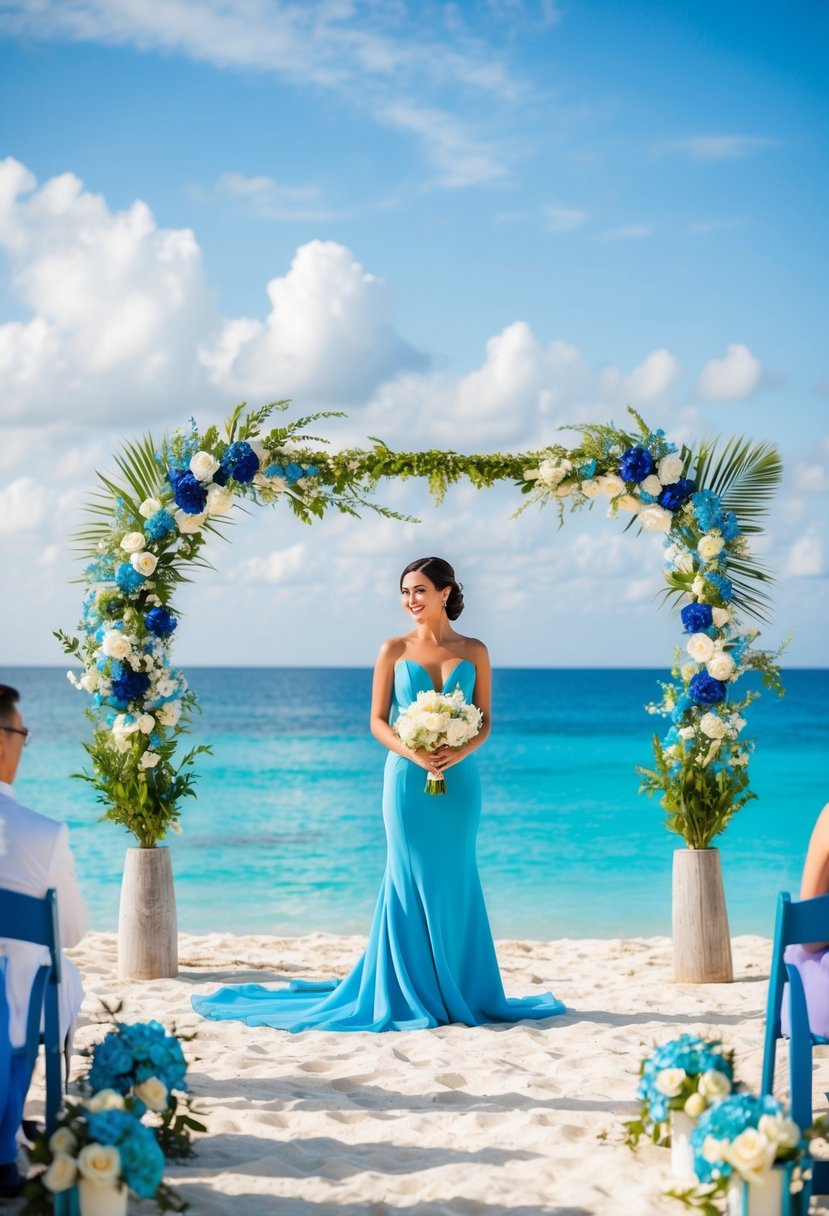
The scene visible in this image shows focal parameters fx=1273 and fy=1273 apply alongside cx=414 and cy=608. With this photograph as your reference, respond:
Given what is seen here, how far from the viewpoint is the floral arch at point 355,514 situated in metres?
8.08

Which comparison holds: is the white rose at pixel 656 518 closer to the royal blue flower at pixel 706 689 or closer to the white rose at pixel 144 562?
the royal blue flower at pixel 706 689

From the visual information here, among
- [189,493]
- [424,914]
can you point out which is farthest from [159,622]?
[424,914]

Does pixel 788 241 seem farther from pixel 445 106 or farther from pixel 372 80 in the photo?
pixel 372 80

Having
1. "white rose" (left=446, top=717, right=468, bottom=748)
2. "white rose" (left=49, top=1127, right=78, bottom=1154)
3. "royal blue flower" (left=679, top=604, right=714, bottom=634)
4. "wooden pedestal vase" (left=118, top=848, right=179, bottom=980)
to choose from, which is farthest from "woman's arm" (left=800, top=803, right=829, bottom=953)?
"wooden pedestal vase" (left=118, top=848, right=179, bottom=980)

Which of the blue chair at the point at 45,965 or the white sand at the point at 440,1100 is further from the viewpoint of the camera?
the white sand at the point at 440,1100

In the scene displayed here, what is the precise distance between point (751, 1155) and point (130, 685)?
5465 mm

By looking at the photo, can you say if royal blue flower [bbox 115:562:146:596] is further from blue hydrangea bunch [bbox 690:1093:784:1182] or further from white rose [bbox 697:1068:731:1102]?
blue hydrangea bunch [bbox 690:1093:784:1182]

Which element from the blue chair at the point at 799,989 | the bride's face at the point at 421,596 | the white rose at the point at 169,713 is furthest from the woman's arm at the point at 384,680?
the blue chair at the point at 799,989

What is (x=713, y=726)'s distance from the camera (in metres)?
8.02

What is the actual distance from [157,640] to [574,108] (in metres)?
8.95

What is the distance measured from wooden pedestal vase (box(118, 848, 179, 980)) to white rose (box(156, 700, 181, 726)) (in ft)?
2.77

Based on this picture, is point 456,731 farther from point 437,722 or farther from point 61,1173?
point 61,1173

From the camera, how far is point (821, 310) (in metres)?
30.5

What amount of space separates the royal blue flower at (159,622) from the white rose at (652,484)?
315cm
